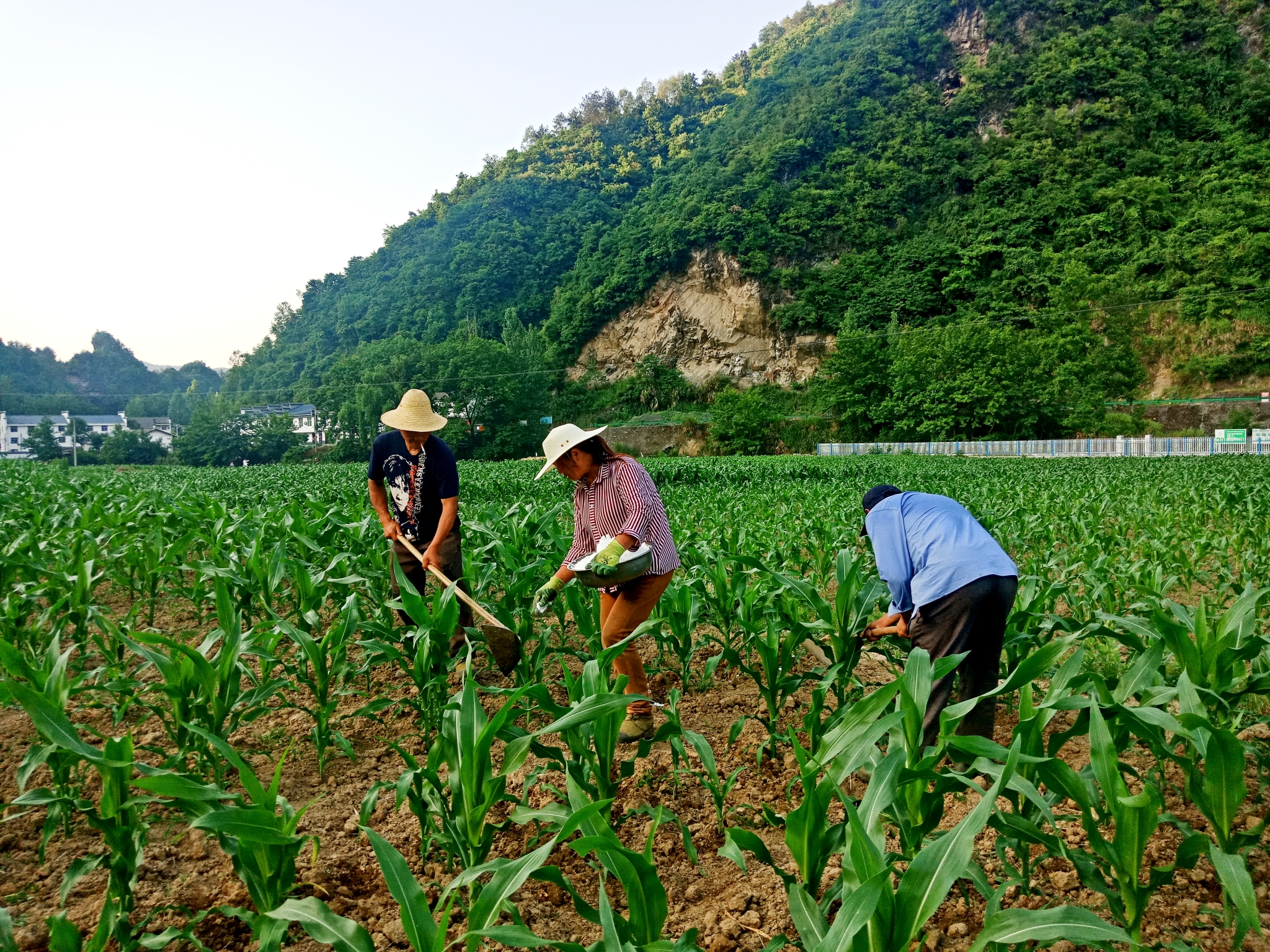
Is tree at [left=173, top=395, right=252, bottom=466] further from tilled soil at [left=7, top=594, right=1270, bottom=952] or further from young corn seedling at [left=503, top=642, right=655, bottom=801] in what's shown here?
young corn seedling at [left=503, top=642, right=655, bottom=801]

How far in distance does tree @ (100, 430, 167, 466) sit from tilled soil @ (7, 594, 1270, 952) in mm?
67531

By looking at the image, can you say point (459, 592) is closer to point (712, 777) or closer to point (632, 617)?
point (632, 617)

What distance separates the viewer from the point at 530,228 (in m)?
78.6

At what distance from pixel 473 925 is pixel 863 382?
1780 inches

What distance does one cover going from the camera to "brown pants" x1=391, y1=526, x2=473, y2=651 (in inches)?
178

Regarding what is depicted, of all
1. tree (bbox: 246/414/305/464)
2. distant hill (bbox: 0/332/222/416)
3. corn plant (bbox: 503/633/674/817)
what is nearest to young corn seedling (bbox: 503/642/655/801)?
corn plant (bbox: 503/633/674/817)

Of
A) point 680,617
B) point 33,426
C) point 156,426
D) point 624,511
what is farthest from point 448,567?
point 156,426

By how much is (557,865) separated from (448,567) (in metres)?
2.45

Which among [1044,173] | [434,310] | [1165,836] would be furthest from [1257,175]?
[434,310]

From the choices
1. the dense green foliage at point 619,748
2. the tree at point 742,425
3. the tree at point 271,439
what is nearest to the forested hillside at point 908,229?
the tree at point 742,425

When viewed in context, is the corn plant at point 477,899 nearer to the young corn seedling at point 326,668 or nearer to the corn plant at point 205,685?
the corn plant at point 205,685

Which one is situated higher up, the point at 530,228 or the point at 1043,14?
the point at 1043,14

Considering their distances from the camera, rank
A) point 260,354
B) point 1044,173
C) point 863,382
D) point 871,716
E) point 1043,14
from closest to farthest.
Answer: point 871,716 < point 863,382 < point 1044,173 < point 1043,14 < point 260,354

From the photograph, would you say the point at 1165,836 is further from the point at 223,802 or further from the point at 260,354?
the point at 260,354
